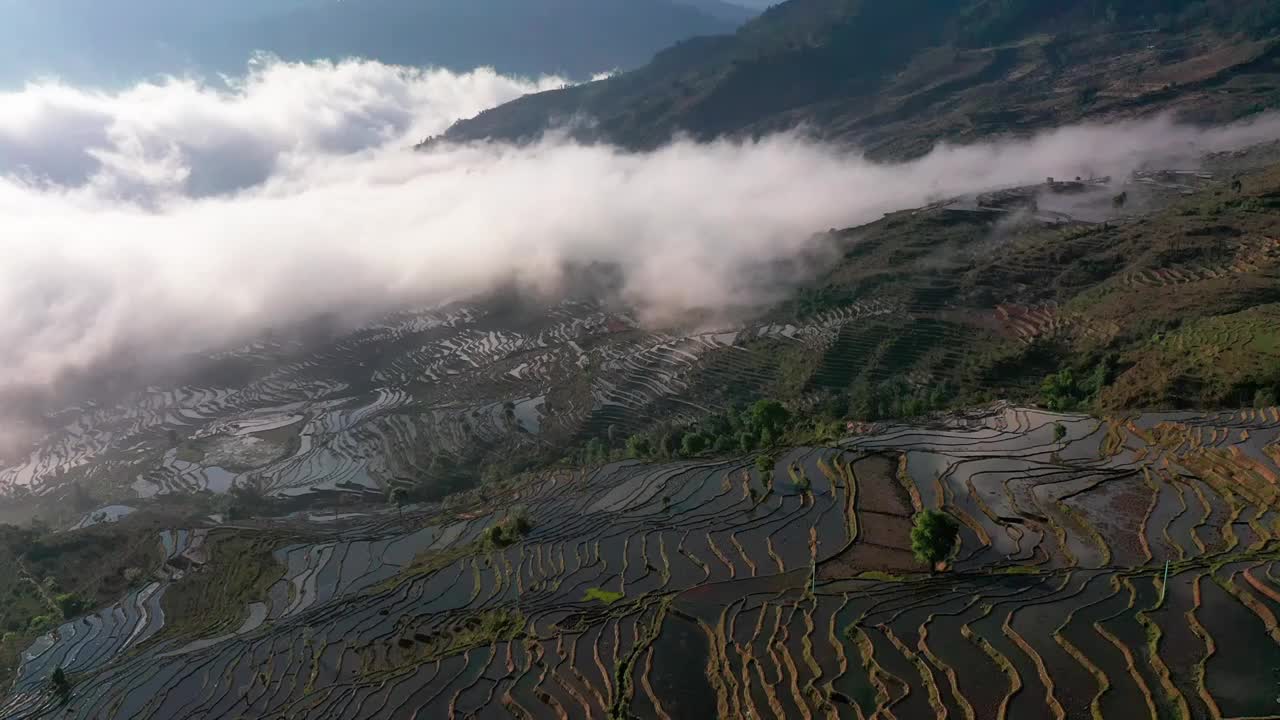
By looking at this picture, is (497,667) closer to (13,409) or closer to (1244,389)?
(1244,389)

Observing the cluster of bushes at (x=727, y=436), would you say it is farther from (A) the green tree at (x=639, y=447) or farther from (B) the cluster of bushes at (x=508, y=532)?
(B) the cluster of bushes at (x=508, y=532)

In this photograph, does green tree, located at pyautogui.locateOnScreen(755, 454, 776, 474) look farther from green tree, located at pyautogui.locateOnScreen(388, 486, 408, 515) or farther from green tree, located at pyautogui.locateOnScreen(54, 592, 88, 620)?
green tree, located at pyautogui.locateOnScreen(54, 592, 88, 620)

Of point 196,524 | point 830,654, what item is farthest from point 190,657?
point 830,654

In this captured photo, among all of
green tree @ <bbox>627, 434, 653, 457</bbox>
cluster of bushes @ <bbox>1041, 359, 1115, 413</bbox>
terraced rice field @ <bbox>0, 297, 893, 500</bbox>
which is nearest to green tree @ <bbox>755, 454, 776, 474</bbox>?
green tree @ <bbox>627, 434, 653, 457</bbox>

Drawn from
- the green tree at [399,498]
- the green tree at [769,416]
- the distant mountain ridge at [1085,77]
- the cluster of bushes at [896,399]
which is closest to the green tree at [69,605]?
the green tree at [399,498]

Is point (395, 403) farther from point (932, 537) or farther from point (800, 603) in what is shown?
point (932, 537)

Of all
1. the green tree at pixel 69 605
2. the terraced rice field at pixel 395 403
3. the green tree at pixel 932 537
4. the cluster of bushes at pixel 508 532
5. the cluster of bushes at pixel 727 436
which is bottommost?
the terraced rice field at pixel 395 403

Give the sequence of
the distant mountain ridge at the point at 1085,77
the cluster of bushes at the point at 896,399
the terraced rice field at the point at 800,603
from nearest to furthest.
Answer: the terraced rice field at the point at 800,603 < the cluster of bushes at the point at 896,399 < the distant mountain ridge at the point at 1085,77
